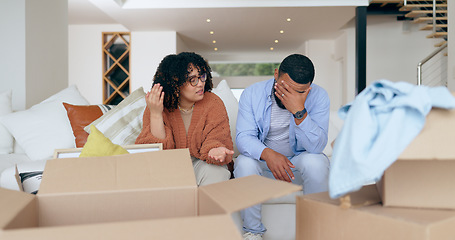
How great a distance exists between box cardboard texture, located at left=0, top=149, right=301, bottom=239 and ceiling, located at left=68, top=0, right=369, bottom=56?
5.17m

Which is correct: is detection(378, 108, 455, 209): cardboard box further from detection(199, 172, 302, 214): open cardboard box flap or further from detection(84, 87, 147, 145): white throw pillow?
detection(84, 87, 147, 145): white throw pillow

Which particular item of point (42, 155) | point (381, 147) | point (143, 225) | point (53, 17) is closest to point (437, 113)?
point (381, 147)

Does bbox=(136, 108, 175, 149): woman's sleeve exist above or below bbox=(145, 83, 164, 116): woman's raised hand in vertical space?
below

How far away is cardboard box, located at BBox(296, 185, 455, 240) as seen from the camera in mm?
667

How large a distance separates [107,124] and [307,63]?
108cm

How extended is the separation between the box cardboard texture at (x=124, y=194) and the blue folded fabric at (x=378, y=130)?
11 cm

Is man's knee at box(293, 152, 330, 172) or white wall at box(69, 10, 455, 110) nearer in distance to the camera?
man's knee at box(293, 152, 330, 172)

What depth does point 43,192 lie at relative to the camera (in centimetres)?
78

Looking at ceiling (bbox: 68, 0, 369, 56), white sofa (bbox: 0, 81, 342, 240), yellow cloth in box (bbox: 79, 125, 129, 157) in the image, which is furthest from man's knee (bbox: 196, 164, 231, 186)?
ceiling (bbox: 68, 0, 369, 56)

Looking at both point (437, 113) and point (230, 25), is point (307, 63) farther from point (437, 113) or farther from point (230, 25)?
point (230, 25)

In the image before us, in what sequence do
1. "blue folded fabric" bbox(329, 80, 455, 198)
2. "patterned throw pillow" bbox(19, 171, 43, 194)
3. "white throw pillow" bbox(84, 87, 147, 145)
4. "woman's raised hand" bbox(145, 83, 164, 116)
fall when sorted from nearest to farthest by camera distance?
"blue folded fabric" bbox(329, 80, 455, 198), "patterned throw pillow" bbox(19, 171, 43, 194), "woman's raised hand" bbox(145, 83, 164, 116), "white throw pillow" bbox(84, 87, 147, 145)

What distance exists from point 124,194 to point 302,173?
0.91 m

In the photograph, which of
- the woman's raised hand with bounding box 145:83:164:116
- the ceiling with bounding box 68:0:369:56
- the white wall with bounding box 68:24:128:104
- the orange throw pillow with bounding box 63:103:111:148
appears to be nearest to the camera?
the woman's raised hand with bounding box 145:83:164:116

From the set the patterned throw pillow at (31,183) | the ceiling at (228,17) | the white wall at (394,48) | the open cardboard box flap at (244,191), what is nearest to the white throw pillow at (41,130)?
the patterned throw pillow at (31,183)
